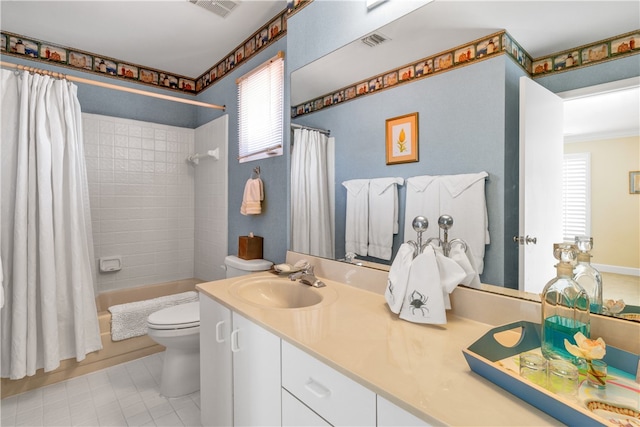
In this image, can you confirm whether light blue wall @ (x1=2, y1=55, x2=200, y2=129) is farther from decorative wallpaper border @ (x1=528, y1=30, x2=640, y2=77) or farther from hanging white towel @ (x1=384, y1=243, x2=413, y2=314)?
decorative wallpaper border @ (x1=528, y1=30, x2=640, y2=77)

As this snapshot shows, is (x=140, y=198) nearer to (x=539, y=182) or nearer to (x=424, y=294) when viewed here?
(x=424, y=294)

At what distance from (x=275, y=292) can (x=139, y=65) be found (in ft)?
8.31

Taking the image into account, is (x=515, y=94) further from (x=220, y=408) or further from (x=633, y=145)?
(x=220, y=408)

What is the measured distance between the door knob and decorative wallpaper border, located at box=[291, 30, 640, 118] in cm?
49

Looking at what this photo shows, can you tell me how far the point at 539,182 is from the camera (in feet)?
3.18

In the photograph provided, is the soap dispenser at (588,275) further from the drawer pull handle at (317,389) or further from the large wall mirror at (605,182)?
the drawer pull handle at (317,389)

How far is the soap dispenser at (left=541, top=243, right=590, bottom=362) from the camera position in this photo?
78cm

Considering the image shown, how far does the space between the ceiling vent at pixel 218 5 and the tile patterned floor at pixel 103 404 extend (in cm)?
238

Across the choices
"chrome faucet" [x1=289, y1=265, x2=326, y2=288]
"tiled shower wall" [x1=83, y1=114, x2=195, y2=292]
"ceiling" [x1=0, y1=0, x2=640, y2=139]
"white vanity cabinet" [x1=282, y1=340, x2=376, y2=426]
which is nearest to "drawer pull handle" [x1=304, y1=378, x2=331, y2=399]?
"white vanity cabinet" [x1=282, y1=340, x2=376, y2=426]

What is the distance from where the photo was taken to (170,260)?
9.98ft

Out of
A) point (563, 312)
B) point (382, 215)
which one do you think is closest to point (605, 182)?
point (563, 312)

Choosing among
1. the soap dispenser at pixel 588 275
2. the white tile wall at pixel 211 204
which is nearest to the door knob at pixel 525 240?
the soap dispenser at pixel 588 275

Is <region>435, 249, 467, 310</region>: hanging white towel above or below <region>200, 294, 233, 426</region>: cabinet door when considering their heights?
above

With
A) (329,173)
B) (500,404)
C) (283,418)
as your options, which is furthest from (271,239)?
(500,404)
